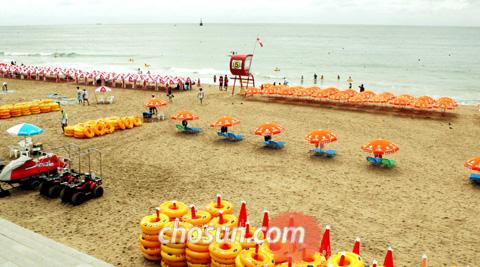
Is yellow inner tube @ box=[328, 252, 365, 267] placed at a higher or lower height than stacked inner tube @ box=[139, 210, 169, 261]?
higher

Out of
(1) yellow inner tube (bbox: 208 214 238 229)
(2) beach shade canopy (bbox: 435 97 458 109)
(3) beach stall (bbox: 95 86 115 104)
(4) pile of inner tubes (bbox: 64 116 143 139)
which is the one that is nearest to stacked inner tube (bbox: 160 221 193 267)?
(1) yellow inner tube (bbox: 208 214 238 229)

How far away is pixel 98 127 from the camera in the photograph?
18828 mm

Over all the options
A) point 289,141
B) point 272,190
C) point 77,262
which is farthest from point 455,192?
point 77,262

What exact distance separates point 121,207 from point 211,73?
4685 cm

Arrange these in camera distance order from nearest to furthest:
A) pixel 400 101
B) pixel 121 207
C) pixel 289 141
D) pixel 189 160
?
pixel 121 207
pixel 189 160
pixel 289 141
pixel 400 101

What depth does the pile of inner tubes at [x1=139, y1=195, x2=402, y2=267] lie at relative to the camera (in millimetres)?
6699

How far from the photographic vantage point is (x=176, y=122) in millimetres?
21844

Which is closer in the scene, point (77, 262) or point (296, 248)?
point (296, 248)

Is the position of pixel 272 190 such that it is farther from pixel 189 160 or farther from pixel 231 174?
pixel 189 160

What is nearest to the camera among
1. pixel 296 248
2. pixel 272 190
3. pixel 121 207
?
pixel 296 248

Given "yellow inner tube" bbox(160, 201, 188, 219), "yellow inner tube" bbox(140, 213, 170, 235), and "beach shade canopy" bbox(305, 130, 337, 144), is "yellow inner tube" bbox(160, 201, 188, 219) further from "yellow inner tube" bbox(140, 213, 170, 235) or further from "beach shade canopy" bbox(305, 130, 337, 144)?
"beach shade canopy" bbox(305, 130, 337, 144)

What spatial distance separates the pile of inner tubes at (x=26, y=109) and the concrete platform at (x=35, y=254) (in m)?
16.0

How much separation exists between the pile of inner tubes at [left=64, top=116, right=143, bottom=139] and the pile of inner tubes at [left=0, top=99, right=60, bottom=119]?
578cm

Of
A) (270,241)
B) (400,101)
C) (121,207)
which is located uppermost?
(400,101)
